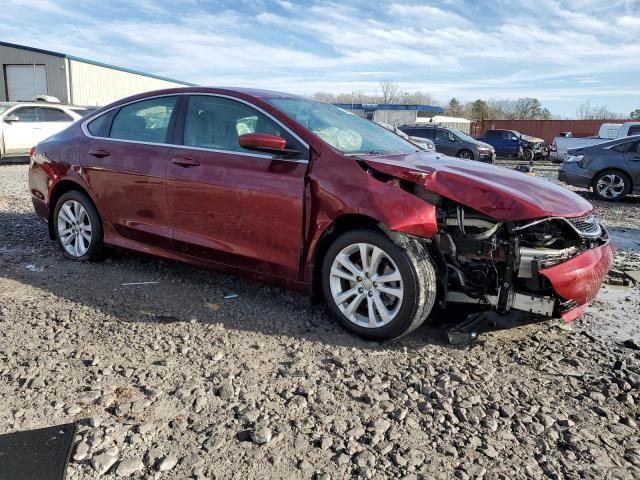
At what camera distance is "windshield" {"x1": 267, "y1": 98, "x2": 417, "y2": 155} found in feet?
13.0

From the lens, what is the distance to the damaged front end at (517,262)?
11.0 ft

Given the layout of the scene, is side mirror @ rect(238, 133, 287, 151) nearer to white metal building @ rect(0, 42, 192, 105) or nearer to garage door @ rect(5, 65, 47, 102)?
white metal building @ rect(0, 42, 192, 105)

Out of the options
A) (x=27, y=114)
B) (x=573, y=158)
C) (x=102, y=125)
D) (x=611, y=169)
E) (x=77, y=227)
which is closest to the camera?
(x=102, y=125)

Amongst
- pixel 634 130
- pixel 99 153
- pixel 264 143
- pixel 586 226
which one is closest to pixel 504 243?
pixel 586 226

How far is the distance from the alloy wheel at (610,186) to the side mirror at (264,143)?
9.45m

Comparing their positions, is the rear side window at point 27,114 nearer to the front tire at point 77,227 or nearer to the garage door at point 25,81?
the front tire at point 77,227

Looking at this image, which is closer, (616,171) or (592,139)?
(616,171)

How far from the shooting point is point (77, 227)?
17.0 ft

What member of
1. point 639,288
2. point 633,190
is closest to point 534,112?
point 633,190

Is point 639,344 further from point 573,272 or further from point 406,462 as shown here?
point 406,462

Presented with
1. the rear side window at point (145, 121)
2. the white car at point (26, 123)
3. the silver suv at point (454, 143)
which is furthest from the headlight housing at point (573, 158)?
the white car at point (26, 123)

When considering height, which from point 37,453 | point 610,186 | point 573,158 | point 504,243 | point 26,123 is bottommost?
point 37,453

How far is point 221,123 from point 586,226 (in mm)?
2769

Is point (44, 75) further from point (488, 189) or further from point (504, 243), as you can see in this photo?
point (504, 243)
